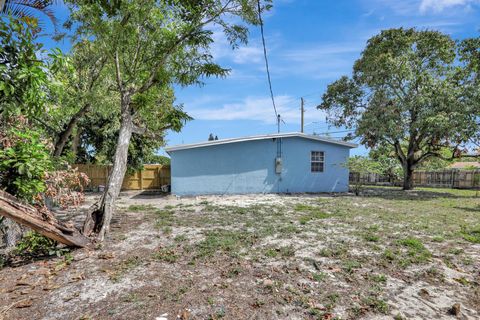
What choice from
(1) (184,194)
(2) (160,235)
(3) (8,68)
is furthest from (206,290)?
(1) (184,194)

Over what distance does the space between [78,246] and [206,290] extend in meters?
2.94

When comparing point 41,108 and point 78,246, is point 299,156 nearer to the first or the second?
point 78,246

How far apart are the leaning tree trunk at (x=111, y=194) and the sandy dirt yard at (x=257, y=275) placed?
393mm

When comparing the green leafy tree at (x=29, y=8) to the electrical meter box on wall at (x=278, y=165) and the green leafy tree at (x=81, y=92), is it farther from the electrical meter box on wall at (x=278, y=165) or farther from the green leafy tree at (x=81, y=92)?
the electrical meter box on wall at (x=278, y=165)

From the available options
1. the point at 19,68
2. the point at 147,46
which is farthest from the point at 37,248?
the point at 147,46

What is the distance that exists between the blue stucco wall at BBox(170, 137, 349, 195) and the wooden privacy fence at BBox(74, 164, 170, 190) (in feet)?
14.3

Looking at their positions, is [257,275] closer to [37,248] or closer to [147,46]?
[37,248]

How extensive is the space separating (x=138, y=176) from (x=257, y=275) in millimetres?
15272

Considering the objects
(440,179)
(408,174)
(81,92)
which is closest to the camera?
(81,92)

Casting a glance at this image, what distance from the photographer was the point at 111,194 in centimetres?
600

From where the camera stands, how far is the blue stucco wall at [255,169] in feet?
45.3

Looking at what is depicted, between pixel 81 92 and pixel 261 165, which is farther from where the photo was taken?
pixel 261 165

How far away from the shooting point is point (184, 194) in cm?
1371

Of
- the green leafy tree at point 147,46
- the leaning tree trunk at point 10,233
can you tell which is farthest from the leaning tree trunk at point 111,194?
the leaning tree trunk at point 10,233
